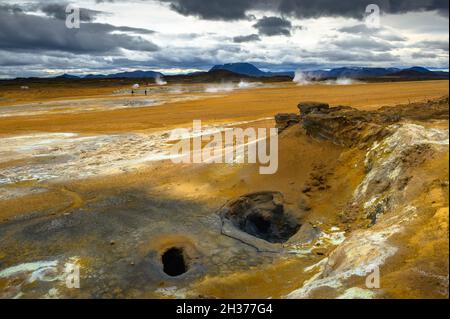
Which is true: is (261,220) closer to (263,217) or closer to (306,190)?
(263,217)

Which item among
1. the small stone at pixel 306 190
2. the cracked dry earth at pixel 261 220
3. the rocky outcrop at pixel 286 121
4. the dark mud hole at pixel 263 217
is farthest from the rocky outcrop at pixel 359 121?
the dark mud hole at pixel 263 217

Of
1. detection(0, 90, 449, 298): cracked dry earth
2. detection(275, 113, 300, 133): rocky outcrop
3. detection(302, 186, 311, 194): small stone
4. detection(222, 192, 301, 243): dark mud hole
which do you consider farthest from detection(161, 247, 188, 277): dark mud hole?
detection(275, 113, 300, 133): rocky outcrop

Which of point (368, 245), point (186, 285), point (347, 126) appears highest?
point (347, 126)

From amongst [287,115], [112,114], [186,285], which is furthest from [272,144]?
[112,114]

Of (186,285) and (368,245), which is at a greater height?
(368,245)

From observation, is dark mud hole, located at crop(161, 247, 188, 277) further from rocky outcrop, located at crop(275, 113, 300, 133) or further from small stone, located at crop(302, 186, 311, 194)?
rocky outcrop, located at crop(275, 113, 300, 133)

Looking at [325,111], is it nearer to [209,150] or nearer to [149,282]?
[209,150]

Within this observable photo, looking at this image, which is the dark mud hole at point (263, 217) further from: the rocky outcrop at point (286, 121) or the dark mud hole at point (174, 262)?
the rocky outcrop at point (286, 121)
